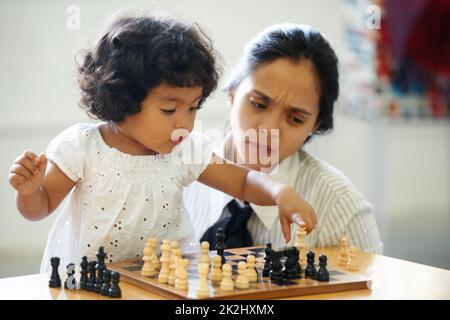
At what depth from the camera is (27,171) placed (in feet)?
4.34

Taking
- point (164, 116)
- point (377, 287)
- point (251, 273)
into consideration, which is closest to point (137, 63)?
point (164, 116)

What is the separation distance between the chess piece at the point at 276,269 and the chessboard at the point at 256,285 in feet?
0.04

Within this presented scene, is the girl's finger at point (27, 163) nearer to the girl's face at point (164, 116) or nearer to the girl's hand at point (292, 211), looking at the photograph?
the girl's face at point (164, 116)

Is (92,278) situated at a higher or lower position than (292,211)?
lower

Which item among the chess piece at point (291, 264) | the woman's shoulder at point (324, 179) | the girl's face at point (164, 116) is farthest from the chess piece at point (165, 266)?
the woman's shoulder at point (324, 179)

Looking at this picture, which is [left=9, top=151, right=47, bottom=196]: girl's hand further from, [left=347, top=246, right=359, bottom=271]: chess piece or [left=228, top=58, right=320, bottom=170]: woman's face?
[left=228, top=58, right=320, bottom=170]: woman's face

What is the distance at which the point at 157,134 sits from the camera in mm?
1568

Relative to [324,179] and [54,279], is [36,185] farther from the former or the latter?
[324,179]

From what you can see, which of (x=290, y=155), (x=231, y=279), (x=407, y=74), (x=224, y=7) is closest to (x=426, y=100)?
(x=407, y=74)

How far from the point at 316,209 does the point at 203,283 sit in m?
0.96

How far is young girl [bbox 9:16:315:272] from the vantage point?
1547mm

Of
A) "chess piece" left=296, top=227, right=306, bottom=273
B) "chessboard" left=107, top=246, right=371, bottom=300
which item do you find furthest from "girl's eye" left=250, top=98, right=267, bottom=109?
"chessboard" left=107, top=246, right=371, bottom=300

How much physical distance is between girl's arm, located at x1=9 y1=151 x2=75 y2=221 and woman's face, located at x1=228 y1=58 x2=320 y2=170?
0.61 metres

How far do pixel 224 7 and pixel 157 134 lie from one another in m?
1.85
